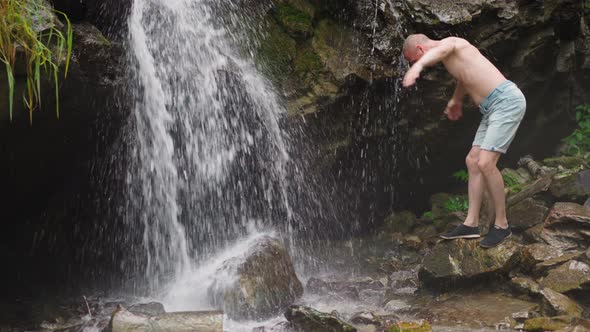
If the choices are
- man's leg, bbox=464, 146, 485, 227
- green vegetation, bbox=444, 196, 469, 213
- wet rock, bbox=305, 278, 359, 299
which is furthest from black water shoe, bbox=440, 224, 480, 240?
green vegetation, bbox=444, 196, 469, 213

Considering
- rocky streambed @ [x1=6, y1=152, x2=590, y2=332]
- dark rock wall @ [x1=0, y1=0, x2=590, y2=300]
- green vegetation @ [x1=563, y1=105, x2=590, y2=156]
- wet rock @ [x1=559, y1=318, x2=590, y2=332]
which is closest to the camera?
wet rock @ [x1=559, y1=318, x2=590, y2=332]

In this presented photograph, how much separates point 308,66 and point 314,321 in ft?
9.89

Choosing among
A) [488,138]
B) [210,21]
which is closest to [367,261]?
[488,138]

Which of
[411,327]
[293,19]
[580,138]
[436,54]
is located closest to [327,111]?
[293,19]

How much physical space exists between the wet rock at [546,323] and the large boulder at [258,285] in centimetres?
191

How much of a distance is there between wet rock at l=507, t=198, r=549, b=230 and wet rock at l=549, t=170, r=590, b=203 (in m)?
0.28

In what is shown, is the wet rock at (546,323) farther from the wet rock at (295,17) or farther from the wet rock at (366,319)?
the wet rock at (295,17)

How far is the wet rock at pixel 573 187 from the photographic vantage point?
19.5 feet

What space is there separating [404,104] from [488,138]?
2.06 meters

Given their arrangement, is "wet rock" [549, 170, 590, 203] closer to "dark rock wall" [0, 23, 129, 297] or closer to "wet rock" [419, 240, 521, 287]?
"wet rock" [419, 240, 521, 287]

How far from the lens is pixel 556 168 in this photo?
22.7 feet

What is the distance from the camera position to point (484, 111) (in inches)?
192

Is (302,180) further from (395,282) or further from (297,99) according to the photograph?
(395,282)

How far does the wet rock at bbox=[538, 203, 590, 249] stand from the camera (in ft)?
17.2
